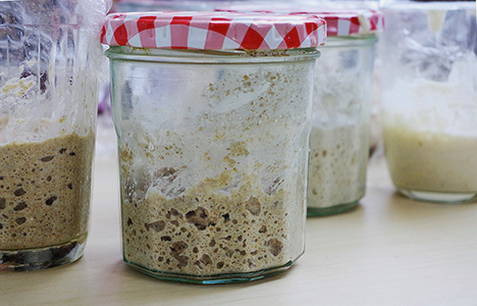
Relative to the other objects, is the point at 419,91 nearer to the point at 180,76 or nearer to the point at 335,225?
the point at 335,225

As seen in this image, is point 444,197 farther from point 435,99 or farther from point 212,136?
point 212,136

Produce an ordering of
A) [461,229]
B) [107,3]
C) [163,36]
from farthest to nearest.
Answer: [461,229], [107,3], [163,36]

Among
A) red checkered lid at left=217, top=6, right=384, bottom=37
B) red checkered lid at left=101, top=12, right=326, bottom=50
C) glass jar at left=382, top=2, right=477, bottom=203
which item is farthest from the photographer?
glass jar at left=382, top=2, right=477, bottom=203

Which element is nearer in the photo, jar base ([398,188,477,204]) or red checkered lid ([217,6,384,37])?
red checkered lid ([217,6,384,37])

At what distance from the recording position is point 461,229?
0.84 meters

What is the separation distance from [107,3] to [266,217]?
0.26 m

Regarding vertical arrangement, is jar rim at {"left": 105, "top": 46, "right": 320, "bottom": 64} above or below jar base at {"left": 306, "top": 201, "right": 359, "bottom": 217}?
above

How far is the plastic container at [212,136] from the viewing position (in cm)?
60

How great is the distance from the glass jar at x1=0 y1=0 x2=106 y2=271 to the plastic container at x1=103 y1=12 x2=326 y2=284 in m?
0.04

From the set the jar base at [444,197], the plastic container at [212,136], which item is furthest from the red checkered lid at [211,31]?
the jar base at [444,197]

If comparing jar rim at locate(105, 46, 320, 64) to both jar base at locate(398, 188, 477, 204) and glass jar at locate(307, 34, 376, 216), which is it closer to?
glass jar at locate(307, 34, 376, 216)

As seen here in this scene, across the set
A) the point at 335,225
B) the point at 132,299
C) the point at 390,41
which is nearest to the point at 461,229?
the point at 335,225

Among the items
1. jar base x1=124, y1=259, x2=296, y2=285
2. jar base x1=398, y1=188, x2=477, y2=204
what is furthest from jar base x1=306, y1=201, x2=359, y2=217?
jar base x1=124, y1=259, x2=296, y2=285

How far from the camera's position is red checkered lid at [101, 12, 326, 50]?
0.58 metres
